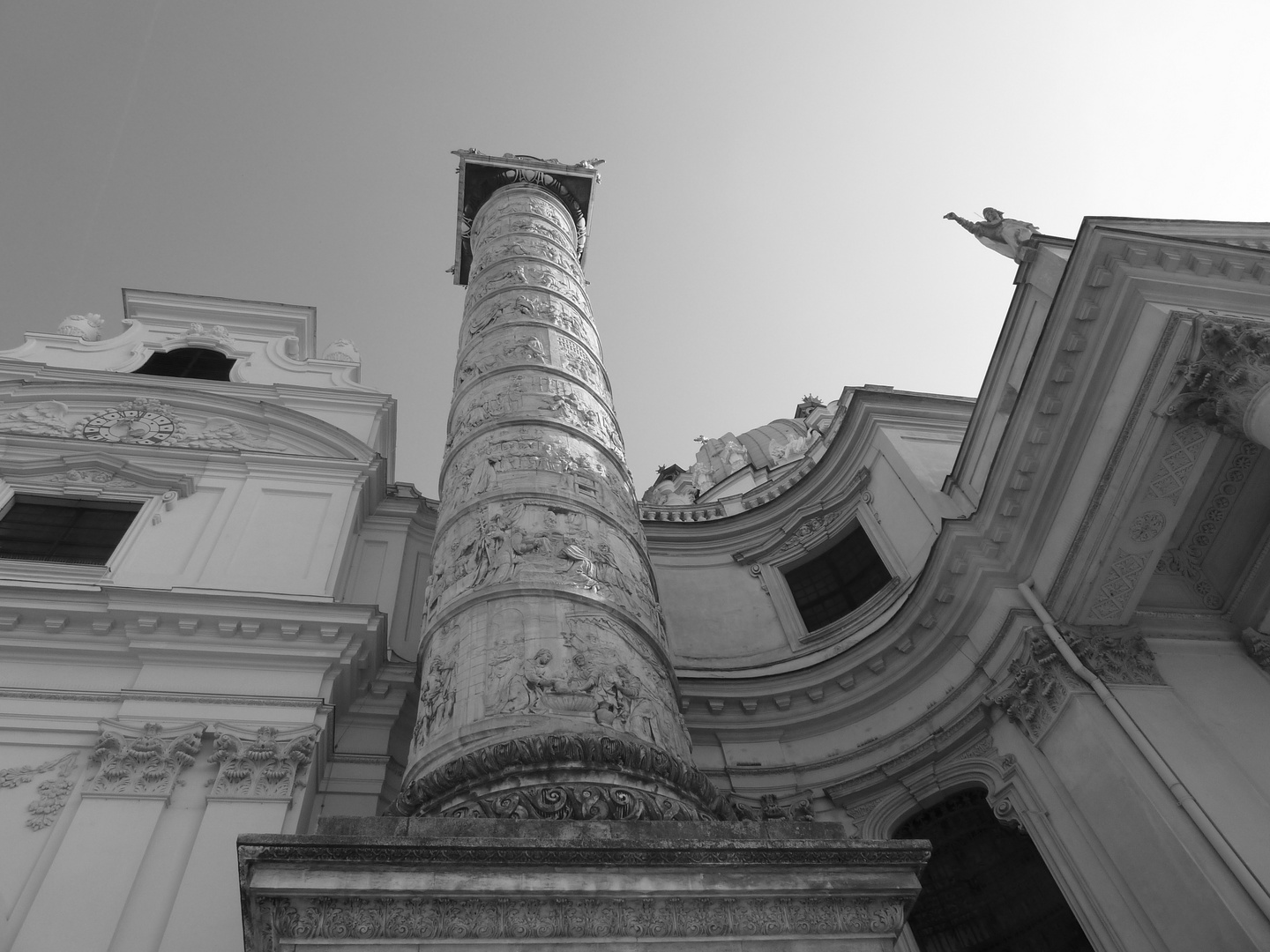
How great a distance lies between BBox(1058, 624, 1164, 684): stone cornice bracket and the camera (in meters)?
7.68

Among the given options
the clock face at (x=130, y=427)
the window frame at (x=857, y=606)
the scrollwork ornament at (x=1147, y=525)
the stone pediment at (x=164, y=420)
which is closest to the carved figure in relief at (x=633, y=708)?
the scrollwork ornament at (x=1147, y=525)

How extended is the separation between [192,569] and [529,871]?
22.1 feet

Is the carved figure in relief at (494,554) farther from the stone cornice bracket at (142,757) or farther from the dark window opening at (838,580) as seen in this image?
the dark window opening at (838,580)

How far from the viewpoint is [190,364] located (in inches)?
523

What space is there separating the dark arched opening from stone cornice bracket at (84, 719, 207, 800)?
6.48m

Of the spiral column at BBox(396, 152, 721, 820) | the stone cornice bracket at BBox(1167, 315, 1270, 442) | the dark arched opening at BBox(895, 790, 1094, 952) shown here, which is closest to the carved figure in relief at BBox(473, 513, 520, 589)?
the spiral column at BBox(396, 152, 721, 820)

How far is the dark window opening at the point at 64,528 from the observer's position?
30.4 feet

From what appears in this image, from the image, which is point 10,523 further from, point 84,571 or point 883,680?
point 883,680

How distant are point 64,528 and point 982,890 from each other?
1008cm

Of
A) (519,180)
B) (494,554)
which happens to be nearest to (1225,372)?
(494,554)

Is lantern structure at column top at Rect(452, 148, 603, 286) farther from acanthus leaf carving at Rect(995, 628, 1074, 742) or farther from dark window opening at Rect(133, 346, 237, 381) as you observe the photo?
acanthus leaf carving at Rect(995, 628, 1074, 742)

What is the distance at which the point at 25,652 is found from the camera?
770 cm

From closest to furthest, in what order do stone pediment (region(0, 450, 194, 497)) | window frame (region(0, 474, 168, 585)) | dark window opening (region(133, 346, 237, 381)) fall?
window frame (region(0, 474, 168, 585)) < stone pediment (region(0, 450, 194, 497)) < dark window opening (region(133, 346, 237, 381))

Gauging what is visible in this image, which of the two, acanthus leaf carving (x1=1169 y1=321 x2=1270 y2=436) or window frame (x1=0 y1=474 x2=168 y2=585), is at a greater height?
window frame (x1=0 y1=474 x2=168 y2=585)
